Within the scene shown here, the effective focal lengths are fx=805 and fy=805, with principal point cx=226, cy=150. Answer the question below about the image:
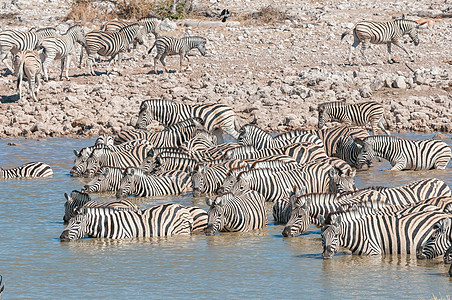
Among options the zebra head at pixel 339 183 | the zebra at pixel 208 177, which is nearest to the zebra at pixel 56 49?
the zebra at pixel 208 177

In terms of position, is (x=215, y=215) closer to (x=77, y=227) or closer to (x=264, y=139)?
(x=77, y=227)

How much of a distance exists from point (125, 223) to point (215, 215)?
123 cm

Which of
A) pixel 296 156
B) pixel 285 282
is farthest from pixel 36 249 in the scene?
pixel 296 156

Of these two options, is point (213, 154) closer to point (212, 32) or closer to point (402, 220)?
point (402, 220)

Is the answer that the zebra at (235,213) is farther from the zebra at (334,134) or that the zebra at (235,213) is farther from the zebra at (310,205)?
the zebra at (334,134)

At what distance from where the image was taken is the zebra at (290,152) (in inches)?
602

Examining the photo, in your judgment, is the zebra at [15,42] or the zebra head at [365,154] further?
the zebra at [15,42]

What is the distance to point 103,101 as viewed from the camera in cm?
2195

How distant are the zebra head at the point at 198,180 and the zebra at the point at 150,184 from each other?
44 centimetres

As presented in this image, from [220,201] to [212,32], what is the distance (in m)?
18.8

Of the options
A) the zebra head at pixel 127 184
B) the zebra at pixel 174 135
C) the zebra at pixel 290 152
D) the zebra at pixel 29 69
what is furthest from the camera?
the zebra at pixel 29 69

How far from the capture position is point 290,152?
50.4 feet

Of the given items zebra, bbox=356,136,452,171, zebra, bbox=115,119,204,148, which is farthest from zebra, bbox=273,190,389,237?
zebra, bbox=115,119,204,148

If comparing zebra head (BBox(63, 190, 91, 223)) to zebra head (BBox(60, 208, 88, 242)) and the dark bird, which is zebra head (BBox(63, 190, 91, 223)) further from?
the dark bird
